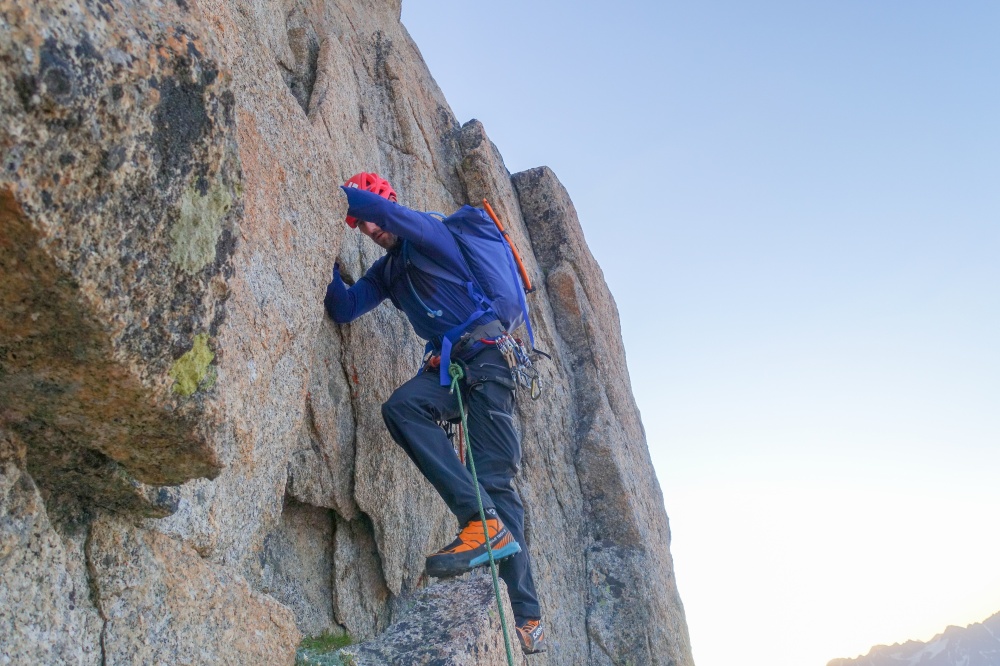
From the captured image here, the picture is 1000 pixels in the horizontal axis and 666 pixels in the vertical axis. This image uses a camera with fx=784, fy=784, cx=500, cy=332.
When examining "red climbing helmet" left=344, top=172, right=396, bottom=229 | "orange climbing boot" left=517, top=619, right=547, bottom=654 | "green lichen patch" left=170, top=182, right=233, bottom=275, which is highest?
"red climbing helmet" left=344, top=172, right=396, bottom=229

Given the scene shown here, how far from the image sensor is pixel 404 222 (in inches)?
281

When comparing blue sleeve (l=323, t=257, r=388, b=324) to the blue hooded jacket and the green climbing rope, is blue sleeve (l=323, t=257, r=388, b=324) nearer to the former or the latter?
the blue hooded jacket

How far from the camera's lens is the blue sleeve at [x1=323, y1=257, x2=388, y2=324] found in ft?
24.6

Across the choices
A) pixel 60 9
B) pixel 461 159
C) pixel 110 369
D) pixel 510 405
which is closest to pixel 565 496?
pixel 510 405

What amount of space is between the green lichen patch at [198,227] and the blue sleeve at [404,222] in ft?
12.3

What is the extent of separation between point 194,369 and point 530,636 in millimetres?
4666

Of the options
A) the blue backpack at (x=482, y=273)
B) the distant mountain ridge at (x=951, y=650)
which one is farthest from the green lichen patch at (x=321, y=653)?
the distant mountain ridge at (x=951, y=650)

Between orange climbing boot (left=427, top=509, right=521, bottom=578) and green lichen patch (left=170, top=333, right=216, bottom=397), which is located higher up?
green lichen patch (left=170, top=333, right=216, bottom=397)

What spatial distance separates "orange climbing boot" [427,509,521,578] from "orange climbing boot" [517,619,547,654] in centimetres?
69

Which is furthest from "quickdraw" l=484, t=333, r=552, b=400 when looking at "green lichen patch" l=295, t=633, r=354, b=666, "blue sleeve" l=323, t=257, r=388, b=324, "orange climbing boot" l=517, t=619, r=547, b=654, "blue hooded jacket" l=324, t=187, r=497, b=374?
"green lichen patch" l=295, t=633, r=354, b=666

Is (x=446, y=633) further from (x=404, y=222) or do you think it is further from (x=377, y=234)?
(x=377, y=234)

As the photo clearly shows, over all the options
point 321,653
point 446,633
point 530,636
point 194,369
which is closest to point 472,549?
point 446,633

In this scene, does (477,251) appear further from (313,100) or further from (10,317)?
(10,317)

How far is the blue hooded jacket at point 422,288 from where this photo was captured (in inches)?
293
